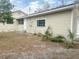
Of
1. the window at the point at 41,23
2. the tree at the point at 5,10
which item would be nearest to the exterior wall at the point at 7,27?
the window at the point at 41,23

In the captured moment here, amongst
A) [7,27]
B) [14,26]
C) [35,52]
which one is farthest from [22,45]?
[14,26]

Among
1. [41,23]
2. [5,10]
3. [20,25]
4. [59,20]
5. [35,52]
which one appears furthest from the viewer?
[20,25]

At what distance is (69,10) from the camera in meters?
14.6

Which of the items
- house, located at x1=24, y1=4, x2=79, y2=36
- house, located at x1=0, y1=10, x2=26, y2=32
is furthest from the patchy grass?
house, located at x1=0, y1=10, x2=26, y2=32

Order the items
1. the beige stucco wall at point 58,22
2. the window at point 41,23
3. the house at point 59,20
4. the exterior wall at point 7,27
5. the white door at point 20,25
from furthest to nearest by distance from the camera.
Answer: the exterior wall at point 7,27 → the white door at point 20,25 → the window at point 41,23 → the beige stucco wall at point 58,22 → the house at point 59,20

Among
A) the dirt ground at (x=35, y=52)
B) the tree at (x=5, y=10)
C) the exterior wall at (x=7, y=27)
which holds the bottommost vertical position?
the dirt ground at (x=35, y=52)

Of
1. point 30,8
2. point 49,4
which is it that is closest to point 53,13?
point 49,4

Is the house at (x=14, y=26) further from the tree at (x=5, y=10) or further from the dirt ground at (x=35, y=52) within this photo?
the dirt ground at (x=35, y=52)

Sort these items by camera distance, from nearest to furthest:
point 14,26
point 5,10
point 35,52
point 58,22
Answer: point 35,52
point 58,22
point 5,10
point 14,26

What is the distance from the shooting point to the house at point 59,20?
14.0 m

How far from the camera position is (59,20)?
636 inches

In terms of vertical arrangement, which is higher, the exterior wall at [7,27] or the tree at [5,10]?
the tree at [5,10]

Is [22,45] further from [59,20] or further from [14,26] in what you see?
[14,26]

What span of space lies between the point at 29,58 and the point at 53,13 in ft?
34.4
